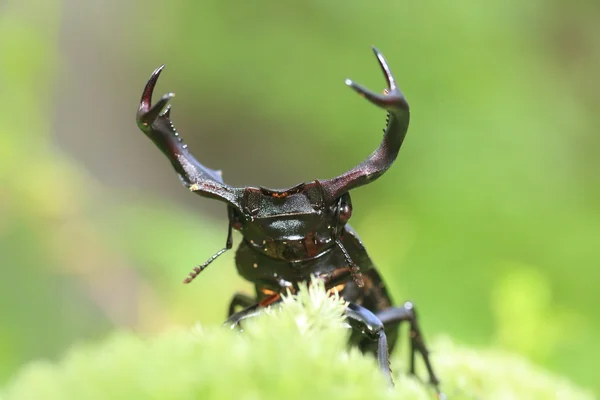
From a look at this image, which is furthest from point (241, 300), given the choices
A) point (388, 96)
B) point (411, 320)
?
point (388, 96)

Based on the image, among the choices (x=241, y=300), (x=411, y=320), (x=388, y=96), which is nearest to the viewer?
(x=388, y=96)

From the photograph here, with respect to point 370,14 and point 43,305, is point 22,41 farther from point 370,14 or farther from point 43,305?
point 370,14

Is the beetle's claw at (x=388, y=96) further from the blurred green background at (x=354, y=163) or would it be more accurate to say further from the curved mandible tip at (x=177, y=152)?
the blurred green background at (x=354, y=163)

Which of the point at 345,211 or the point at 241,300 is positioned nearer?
the point at 345,211

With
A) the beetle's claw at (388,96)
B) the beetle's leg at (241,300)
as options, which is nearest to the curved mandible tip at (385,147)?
the beetle's claw at (388,96)

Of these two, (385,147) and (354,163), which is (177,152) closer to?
(385,147)

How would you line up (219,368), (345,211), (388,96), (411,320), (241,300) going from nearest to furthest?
(219,368) → (388,96) → (345,211) → (411,320) → (241,300)

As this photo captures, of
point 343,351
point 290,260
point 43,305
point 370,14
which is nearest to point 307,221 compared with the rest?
point 290,260
